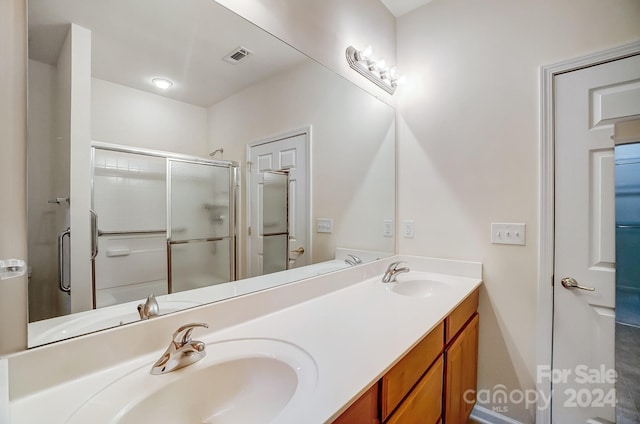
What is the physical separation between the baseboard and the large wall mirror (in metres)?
1.26

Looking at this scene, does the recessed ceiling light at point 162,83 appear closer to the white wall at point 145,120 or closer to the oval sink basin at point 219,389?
the white wall at point 145,120

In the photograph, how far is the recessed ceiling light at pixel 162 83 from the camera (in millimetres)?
876

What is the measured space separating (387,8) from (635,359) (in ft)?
7.86

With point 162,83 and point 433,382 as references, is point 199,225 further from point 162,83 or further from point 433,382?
point 433,382

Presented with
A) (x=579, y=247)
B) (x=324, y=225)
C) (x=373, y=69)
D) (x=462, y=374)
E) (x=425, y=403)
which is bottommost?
(x=462, y=374)

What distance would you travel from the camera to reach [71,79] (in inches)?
28.2

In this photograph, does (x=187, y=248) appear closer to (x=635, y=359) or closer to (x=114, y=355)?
(x=114, y=355)

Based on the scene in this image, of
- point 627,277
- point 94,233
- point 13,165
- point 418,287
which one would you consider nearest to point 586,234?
point 627,277

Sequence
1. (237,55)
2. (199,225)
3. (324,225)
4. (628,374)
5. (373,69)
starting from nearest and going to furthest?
1. (199,225)
2. (237,55)
3. (628,374)
4. (324,225)
5. (373,69)

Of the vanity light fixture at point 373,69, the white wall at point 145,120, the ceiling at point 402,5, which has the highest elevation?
the ceiling at point 402,5

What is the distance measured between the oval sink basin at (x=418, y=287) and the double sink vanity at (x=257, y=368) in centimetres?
41

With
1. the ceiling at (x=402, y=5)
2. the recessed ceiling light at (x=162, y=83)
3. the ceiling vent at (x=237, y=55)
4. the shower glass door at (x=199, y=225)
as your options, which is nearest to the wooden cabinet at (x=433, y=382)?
the shower glass door at (x=199, y=225)

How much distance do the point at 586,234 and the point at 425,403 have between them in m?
1.16

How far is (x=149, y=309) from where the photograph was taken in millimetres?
808
